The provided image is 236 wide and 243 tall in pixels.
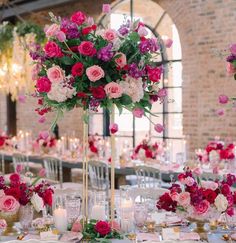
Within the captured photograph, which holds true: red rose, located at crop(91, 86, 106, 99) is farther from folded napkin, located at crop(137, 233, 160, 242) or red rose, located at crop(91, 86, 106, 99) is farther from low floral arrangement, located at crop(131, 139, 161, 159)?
low floral arrangement, located at crop(131, 139, 161, 159)

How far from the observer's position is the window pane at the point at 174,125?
30.6 feet

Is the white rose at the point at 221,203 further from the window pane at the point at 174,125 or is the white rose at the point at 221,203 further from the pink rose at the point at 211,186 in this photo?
the window pane at the point at 174,125

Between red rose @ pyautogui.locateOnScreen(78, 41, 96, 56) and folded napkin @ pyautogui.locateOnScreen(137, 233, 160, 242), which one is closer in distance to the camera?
red rose @ pyautogui.locateOnScreen(78, 41, 96, 56)

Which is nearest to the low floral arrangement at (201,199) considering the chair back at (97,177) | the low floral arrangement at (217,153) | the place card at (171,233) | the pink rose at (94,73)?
the place card at (171,233)

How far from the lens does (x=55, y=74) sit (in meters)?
3.00

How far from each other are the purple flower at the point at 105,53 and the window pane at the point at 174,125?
6336 millimetres

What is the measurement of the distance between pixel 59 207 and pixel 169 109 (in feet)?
20.5

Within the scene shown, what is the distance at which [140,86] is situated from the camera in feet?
10.2

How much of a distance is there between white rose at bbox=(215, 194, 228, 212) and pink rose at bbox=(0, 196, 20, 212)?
129cm

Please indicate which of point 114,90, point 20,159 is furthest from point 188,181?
point 20,159

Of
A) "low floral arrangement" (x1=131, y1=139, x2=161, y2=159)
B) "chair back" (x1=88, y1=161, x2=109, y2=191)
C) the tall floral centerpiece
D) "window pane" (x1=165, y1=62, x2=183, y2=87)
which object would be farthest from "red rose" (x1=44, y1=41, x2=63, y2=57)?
"window pane" (x1=165, y1=62, x2=183, y2=87)

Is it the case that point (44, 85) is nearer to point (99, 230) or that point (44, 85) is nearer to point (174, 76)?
point (99, 230)

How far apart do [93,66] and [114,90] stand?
0.60 feet

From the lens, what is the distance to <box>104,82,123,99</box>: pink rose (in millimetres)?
3027
